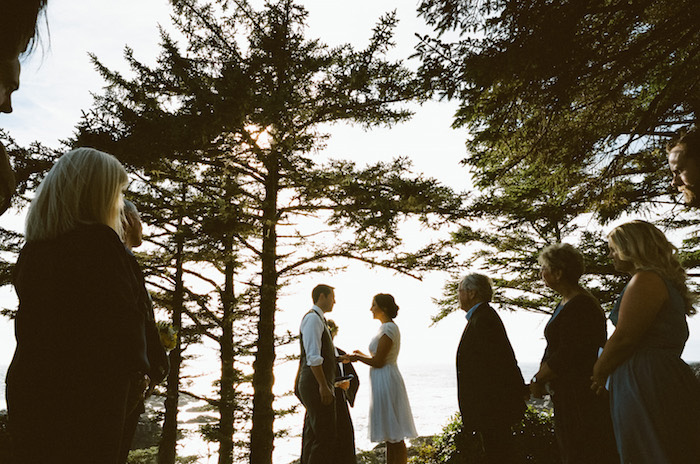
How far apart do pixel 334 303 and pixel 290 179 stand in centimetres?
498

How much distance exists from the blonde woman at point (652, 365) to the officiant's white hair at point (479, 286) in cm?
158

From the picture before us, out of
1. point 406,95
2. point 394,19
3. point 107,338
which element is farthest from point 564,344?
point 394,19

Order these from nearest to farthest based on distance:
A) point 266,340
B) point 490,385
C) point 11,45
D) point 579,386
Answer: point 11,45, point 579,386, point 490,385, point 266,340

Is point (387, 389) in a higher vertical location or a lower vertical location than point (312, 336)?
lower

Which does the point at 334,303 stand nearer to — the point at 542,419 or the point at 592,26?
the point at 542,419

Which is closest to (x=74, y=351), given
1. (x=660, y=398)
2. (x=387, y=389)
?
(x=660, y=398)

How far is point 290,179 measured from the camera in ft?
31.2

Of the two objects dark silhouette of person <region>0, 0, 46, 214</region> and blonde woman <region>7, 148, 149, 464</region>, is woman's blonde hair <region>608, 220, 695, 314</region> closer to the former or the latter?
blonde woman <region>7, 148, 149, 464</region>

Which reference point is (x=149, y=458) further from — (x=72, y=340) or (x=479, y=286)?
(x=72, y=340)

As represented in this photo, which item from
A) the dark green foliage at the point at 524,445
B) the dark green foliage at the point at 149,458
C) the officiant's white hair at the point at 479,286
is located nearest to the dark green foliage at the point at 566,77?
the officiant's white hair at the point at 479,286

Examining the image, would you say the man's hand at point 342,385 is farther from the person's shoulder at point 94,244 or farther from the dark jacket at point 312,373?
the person's shoulder at point 94,244

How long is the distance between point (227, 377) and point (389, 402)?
856cm

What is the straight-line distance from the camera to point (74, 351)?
4.13 ft

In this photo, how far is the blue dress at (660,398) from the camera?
2.06m
